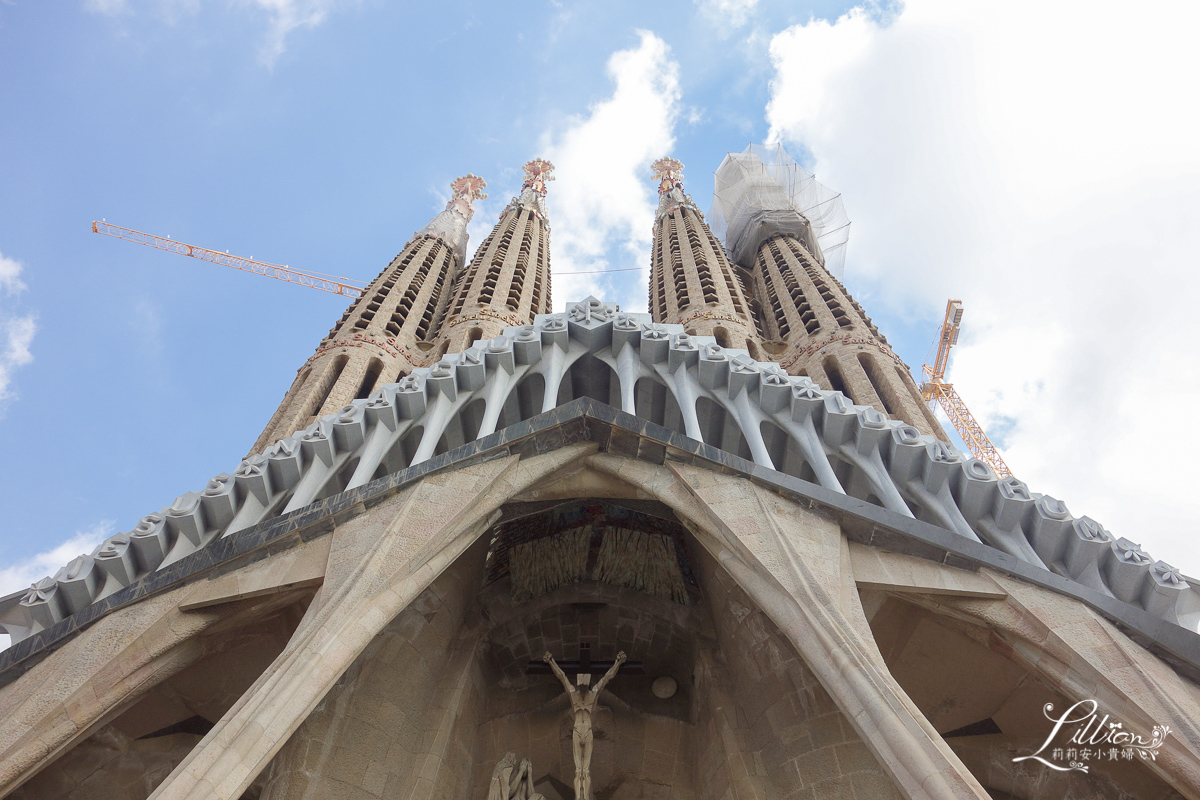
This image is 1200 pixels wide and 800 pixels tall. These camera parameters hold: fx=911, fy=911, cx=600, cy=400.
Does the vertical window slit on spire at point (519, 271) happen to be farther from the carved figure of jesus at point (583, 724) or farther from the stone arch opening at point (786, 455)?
the carved figure of jesus at point (583, 724)

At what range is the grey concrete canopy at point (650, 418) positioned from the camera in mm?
8281

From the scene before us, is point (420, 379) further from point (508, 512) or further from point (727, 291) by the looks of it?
point (727, 291)

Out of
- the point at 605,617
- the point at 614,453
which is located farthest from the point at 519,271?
the point at 614,453

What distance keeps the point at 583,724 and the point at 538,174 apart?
108 feet

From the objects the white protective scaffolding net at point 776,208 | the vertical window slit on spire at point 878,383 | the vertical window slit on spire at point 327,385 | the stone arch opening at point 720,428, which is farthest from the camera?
the white protective scaffolding net at point 776,208

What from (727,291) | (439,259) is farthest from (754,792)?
(439,259)

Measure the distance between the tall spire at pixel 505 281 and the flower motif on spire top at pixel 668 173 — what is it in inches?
215

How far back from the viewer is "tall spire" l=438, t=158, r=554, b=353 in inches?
875

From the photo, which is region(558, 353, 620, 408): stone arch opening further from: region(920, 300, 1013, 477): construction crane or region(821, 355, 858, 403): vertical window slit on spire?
region(920, 300, 1013, 477): construction crane

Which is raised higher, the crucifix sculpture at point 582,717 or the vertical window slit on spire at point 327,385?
the vertical window slit on spire at point 327,385

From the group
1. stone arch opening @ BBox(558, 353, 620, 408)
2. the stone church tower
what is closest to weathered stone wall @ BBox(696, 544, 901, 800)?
the stone church tower

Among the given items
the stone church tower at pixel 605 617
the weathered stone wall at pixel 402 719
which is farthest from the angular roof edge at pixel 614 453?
the weathered stone wall at pixel 402 719

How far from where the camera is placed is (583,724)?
8.77 metres

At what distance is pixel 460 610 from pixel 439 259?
19.9 m
